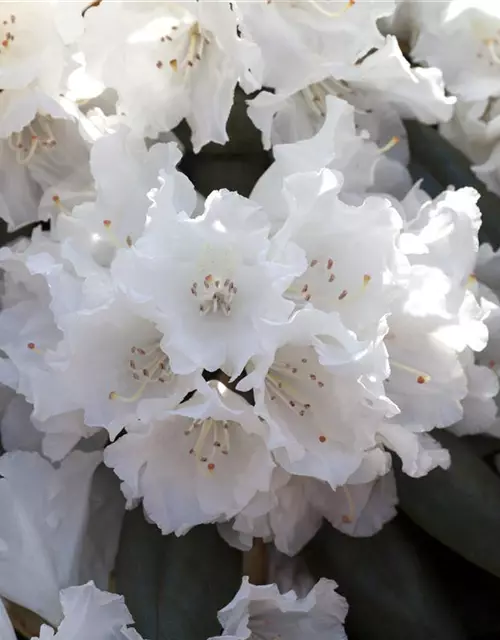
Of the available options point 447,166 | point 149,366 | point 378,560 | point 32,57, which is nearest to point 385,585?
point 378,560

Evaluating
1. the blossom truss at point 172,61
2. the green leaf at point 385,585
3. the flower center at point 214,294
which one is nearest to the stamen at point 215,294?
the flower center at point 214,294

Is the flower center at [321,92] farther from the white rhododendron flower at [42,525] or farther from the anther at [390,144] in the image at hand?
the white rhododendron flower at [42,525]

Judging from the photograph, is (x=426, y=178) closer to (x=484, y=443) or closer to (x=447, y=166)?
(x=447, y=166)

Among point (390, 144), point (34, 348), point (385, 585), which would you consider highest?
point (390, 144)

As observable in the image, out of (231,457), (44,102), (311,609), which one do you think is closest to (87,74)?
(44,102)

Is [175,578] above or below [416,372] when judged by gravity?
below
